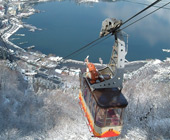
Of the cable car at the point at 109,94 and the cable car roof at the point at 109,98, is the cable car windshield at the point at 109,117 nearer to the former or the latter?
the cable car at the point at 109,94

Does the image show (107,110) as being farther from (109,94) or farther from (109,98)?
(109,94)

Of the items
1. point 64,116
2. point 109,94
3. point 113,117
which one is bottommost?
point 64,116

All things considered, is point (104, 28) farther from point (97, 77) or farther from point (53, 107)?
point (53, 107)

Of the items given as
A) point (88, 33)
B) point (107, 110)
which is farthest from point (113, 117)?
point (88, 33)

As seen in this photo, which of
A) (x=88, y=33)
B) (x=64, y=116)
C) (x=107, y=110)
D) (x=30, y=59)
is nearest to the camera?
(x=107, y=110)

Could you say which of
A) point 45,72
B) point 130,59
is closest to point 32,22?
point 45,72

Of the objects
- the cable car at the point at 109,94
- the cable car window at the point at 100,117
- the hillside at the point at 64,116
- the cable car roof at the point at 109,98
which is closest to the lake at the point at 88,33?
the hillside at the point at 64,116

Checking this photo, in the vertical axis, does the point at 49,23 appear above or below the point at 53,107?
above
